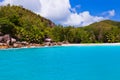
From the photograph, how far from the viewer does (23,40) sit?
237 feet

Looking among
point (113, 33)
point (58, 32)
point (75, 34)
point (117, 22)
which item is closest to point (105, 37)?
point (113, 33)

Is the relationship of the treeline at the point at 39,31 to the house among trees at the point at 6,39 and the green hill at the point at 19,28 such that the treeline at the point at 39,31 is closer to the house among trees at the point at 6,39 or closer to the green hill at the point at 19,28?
the green hill at the point at 19,28

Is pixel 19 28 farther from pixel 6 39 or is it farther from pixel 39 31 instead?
pixel 6 39

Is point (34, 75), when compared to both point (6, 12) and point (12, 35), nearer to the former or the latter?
point (12, 35)

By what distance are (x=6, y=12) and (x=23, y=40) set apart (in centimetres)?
1440

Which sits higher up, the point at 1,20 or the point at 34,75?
the point at 1,20

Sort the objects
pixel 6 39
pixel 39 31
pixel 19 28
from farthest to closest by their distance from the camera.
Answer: pixel 39 31 → pixel 19 28 → pixel 6 39

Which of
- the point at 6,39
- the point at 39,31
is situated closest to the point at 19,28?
the point at 39,31

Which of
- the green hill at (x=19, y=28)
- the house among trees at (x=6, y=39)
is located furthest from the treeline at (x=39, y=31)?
the house among trees at (x=6, y=39)

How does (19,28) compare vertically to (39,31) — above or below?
above

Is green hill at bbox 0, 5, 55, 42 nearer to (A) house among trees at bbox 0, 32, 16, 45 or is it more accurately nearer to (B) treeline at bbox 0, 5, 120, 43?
(B) treeline at bbox 0, 5, 120, 43

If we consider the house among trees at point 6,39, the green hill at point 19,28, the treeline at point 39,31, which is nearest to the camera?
the house among trees at point 6,39

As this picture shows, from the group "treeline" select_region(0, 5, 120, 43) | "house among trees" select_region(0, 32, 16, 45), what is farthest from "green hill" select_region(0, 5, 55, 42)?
"house among trees" select_region(0, 32, 16, 45)

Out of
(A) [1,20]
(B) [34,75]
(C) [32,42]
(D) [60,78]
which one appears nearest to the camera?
(D) [60,78]
